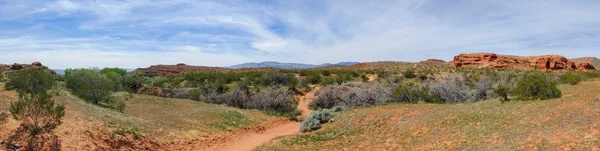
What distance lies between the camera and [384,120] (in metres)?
17.1

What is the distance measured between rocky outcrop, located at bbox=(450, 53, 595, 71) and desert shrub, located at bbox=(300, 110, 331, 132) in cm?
6245

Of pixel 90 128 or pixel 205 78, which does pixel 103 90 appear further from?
pixel 205 78

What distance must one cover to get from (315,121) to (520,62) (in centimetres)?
7499

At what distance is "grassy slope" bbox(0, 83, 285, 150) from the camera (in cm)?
1332

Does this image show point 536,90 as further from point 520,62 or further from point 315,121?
point 520,62

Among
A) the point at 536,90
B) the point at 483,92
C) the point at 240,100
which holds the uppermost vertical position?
the point at 536,90

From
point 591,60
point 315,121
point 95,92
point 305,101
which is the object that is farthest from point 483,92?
point 591,60

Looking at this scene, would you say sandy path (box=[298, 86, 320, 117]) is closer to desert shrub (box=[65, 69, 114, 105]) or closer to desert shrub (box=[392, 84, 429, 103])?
desert shrub (box=[392, 84, 429, 103])

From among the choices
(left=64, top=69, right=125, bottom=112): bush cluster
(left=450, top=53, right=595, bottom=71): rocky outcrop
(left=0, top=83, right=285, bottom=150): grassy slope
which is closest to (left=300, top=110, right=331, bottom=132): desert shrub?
(left=0, top=83, right=285, bottom=150): grassy slope

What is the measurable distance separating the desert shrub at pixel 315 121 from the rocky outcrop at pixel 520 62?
62.4m

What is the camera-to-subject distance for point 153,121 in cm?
1761

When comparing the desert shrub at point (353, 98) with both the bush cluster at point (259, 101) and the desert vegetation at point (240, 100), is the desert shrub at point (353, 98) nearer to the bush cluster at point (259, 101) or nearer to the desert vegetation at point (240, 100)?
the desert vegetation at point (240, 100)

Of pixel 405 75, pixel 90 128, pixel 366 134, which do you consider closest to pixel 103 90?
pixel 90 128

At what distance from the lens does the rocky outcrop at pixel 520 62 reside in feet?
239
